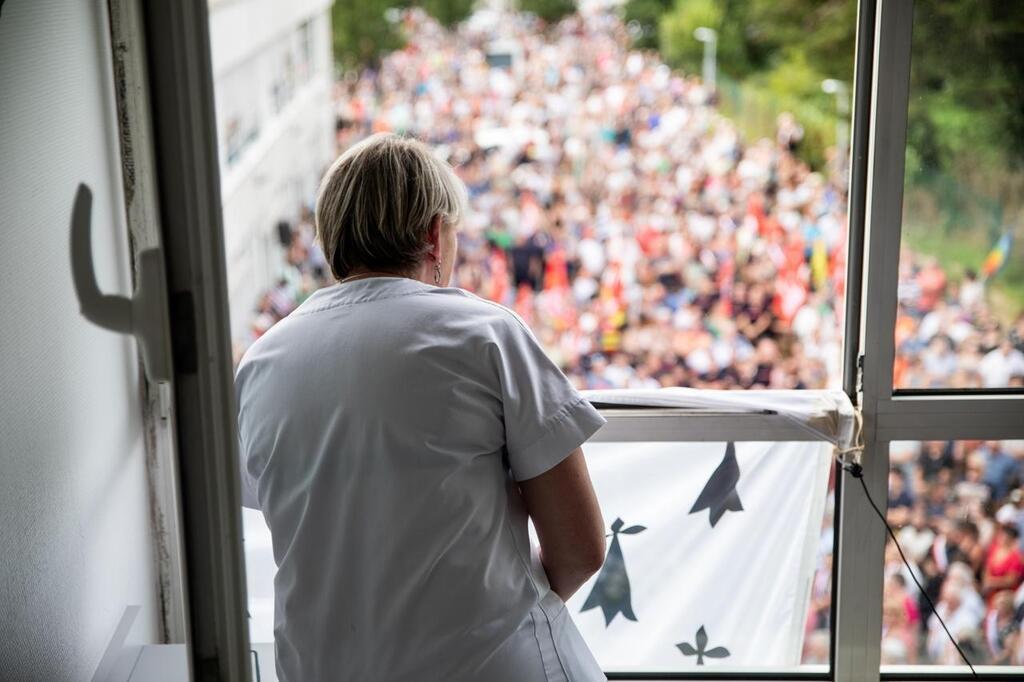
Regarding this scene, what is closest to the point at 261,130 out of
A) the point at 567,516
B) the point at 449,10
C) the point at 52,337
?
the point at 449,10

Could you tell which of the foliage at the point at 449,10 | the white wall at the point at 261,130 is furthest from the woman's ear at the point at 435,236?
the foliage at the point at 449,10

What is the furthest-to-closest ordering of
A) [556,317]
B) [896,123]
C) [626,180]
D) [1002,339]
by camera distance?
[626,180]
[556,317]
[1002,339]
[896,123]

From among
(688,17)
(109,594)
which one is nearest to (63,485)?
(109,594)

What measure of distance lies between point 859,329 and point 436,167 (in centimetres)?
87

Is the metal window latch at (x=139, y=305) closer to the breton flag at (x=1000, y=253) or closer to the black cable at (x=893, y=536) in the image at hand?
the black cable at (x=893, y=536)

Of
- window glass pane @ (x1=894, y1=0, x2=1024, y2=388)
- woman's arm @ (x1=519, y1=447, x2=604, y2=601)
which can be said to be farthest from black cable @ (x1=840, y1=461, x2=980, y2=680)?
woman's arm @ (x1=519, y1=447, x2=604, y2=601)

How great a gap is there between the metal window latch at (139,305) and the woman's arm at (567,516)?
1.28 feet

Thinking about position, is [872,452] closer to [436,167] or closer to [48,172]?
[436,167]

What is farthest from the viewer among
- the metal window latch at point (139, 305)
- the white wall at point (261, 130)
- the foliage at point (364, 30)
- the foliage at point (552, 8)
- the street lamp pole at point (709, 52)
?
the foliage at point (364, 30)

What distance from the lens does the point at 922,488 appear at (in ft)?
5.82

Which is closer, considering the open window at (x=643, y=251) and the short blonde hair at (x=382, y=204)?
the open window at (x=643, y=251)

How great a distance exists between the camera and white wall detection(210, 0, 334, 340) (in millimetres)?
9773

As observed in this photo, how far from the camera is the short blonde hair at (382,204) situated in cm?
101

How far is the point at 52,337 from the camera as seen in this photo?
38.9 inches
